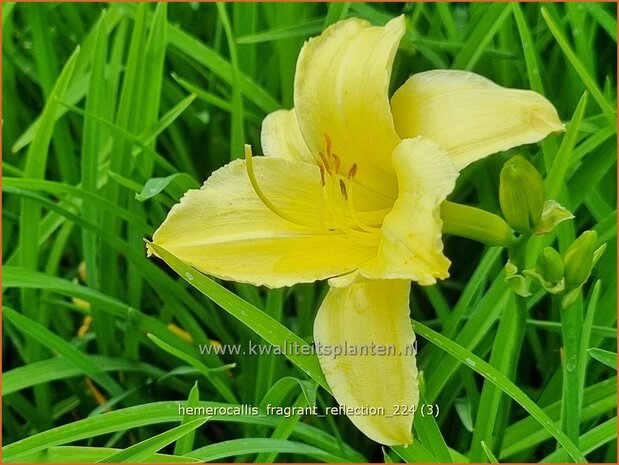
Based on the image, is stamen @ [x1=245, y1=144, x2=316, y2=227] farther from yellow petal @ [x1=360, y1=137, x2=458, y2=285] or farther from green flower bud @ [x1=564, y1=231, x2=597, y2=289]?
green flower bud @ [x1=564, y1=231, x2=597, y2=289]

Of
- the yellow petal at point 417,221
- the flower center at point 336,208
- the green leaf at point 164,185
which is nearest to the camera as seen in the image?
the yellow petal at point 417,221

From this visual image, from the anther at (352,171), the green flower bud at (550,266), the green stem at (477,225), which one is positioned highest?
A: the anther at (352,171)

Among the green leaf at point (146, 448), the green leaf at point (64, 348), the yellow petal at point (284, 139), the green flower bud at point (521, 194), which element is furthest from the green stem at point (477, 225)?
the green leaf at point (64, 348)

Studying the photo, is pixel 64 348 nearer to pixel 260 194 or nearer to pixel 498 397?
pixel 260 194

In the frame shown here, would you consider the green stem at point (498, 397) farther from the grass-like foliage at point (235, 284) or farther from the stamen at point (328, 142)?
the stamen at point (328, 142)

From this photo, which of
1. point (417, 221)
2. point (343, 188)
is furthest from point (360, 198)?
point (417, 221)

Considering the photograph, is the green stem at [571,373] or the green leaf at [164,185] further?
the green leaf at [164,185]
